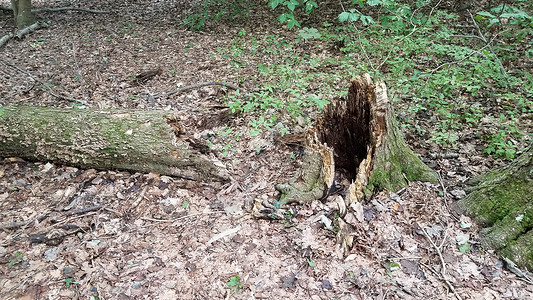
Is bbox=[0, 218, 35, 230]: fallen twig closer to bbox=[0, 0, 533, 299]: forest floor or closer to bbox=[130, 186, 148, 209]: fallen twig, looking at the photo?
bbox=[0, 0, 533, 299]: forest floor

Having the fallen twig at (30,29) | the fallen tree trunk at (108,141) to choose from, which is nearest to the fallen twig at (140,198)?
the fallen tree trunk at (108,141)

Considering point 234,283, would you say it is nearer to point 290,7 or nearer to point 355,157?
point 355,157

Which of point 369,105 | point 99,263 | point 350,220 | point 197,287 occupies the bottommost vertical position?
point 99,263

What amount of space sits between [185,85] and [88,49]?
3.57m

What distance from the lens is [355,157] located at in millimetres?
3654

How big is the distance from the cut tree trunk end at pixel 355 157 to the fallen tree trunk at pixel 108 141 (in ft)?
3.73

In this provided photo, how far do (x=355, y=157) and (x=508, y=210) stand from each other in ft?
5.00

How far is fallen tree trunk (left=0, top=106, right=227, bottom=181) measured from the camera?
3826 millimetres

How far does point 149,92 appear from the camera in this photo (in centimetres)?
586

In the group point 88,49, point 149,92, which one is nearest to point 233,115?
point 149,92

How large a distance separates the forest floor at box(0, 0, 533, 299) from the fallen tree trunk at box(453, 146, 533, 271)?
11 centimetres

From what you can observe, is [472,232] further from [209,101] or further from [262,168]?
[209,101]

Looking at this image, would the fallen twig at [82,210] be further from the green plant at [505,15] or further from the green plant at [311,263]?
the green plant at [505,15]

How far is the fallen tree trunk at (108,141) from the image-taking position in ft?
12.6
